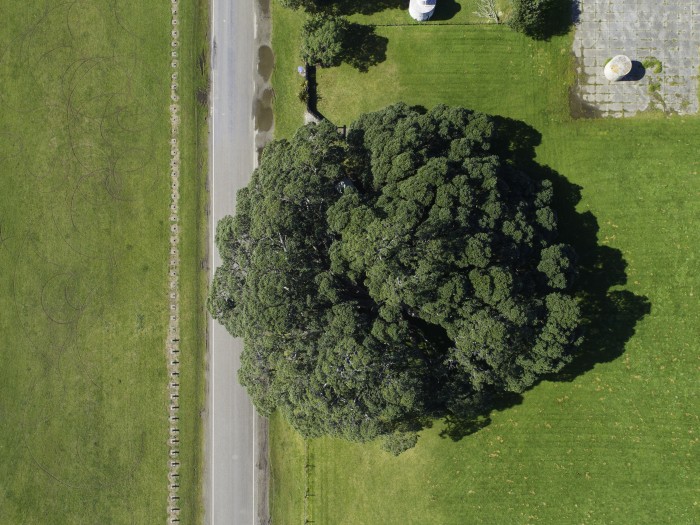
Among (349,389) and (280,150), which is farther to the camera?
(280,150)

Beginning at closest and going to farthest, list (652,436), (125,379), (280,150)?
(280,150) < (652,436) < (125,379)

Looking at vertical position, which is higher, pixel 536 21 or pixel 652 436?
pixel 536 21

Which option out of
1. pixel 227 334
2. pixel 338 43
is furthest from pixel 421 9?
pixel 227 334

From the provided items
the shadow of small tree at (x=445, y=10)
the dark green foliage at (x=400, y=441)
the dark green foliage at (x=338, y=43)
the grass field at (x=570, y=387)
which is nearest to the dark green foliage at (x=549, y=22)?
the grass field at (x=570, y=387)

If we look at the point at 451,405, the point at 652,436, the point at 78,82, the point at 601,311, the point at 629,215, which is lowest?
the point at 652,436

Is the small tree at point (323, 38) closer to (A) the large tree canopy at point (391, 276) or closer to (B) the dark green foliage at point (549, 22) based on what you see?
Result: (A) the large tree canopy at point (391, 276)

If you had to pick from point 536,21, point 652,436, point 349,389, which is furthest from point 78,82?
point 652,436

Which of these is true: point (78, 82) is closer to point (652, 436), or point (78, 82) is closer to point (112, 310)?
point (112, 310)
